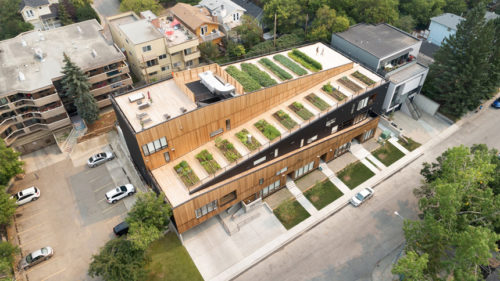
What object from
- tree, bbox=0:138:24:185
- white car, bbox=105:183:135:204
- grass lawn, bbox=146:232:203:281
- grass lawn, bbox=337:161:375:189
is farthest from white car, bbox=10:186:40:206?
grass lawn, bbox=337:161:375:189

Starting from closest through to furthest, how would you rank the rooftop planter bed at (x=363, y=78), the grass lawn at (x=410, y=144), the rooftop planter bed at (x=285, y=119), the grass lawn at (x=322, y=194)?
the rooftop planter bed at (x=285, y=119) < the grass lawn at (x=322, y=194) < the rooftop planter bed at (x=363, y=78) < the grass lawn at (x=410, y=144)

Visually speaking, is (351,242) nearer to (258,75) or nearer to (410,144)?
(410,144)

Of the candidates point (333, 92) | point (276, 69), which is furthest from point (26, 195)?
point (333, 92)

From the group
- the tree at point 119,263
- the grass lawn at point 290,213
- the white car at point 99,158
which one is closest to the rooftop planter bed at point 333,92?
the grass lawn at point 290,213

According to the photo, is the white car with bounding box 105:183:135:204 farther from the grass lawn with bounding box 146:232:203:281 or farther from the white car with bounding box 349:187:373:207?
the white car with bounding box 349:187:373:207

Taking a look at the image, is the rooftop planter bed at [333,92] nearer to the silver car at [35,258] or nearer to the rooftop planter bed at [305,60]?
the rooftop planter bed at [305,60]

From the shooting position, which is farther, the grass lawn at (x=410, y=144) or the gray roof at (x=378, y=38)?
the gray roof at (x=378, y=38)
